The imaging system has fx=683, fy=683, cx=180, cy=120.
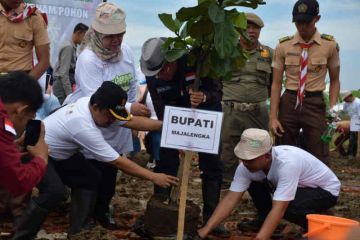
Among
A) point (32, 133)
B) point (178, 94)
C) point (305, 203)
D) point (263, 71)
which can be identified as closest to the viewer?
point (32, 133)

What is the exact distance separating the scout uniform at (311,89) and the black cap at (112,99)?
1986mm

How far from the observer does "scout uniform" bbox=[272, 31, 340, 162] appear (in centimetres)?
629

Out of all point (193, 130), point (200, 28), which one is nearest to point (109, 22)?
point (200, 28)

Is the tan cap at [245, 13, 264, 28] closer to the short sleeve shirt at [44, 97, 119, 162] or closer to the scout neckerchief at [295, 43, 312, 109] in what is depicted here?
the scout neckerchief at [295, 43, 312, 109]

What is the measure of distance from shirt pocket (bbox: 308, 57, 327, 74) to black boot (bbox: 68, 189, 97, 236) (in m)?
2.37

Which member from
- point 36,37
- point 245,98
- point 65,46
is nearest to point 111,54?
point 36,37

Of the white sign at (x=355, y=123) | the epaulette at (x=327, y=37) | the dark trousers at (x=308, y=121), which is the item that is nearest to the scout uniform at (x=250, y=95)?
the dark trousers at (x=308, y=121)

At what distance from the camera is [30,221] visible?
4.91 meters

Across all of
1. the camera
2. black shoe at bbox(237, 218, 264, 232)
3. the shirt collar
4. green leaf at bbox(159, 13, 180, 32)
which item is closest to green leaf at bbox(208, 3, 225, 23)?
green leaf at bbox(159, 13, 180, 32)

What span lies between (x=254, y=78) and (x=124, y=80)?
7.38 feet

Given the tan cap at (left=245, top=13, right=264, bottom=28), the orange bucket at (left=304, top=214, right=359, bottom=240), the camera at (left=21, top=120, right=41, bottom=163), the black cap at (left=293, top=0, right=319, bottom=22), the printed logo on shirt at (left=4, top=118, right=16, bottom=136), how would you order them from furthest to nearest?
the tan cap at (left=245, top=13, right=264, bottom=28) → the black cap at (left=293, top=0, right=319, bottom=22) → the camera at (left=21, top=120, right=41, bottom=163) → the orange bucket at (left=304, top=214, right=359, bottom=240) → the printed logo on shirt at (left=4, top=118, right=16, bottom=136)

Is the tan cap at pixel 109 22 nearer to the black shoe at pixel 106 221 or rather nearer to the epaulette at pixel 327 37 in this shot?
the black shoe at pixel 106 221

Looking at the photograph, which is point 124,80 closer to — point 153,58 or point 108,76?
point 108,76

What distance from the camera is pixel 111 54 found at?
559 centimetres
